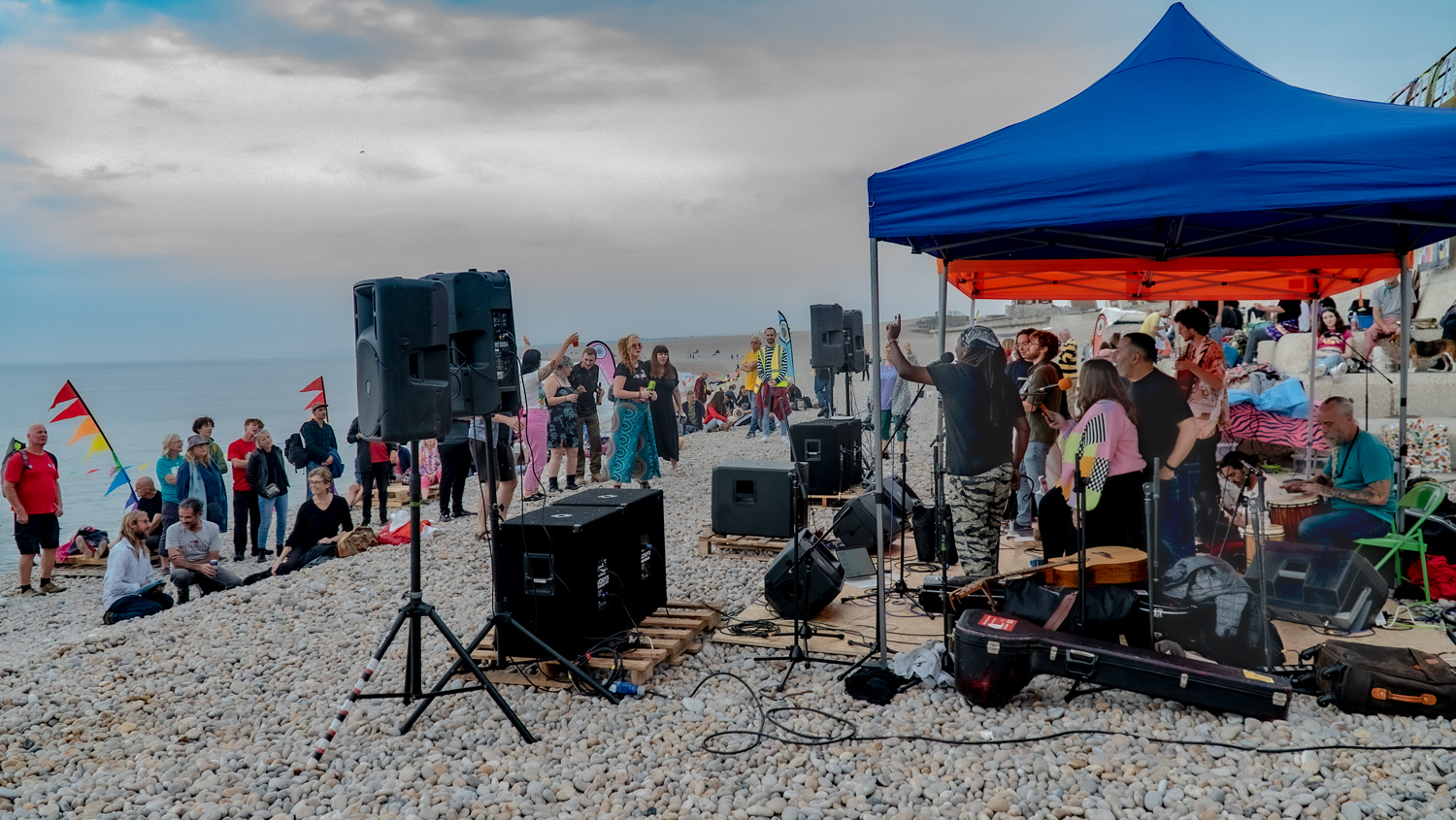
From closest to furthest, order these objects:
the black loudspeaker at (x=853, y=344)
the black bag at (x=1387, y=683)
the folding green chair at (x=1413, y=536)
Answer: the black bag at (x=1387, y=683), the folding green chair at (x=1413, y=536), the black loudspeaker at (x=853, y=344)

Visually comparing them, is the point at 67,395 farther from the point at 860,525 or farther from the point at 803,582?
the point at 803,582

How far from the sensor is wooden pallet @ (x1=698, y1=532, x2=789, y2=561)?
6.79m

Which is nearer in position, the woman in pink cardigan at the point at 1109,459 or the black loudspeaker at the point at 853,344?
the woman in pink cardigan at the point at 1109,459

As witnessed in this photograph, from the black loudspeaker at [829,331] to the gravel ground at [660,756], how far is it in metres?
5.61

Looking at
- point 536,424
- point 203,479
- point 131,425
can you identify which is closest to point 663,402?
point 536,424

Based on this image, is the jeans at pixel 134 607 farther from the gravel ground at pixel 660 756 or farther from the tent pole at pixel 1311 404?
the tent pole at pixel 1311 404

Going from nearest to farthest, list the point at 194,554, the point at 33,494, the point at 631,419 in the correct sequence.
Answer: the point at 194,554, the point at 33,494, the point at 631,419

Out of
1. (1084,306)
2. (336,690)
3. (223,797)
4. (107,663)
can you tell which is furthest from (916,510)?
(1084,306)

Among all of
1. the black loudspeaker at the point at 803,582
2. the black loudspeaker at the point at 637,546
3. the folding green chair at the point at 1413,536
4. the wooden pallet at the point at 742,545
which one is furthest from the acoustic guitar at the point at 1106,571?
the wooden pallet at the point at 742,545

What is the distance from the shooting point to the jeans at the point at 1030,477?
650 cm

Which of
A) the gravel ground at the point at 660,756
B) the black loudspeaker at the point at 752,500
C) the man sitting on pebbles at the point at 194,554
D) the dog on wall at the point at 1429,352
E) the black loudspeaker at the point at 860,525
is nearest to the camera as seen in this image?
the gravel ground at the point at 660,756

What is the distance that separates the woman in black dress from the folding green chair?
694 centimetres

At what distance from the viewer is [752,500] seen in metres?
6.86

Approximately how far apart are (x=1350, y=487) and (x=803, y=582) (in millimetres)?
3357
